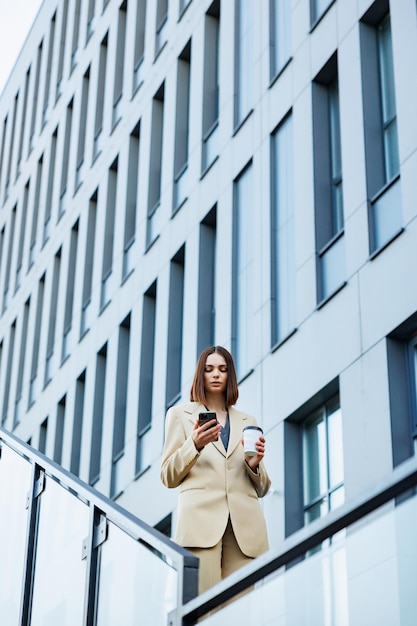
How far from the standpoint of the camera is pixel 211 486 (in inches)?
276

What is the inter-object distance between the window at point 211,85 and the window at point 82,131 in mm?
8179

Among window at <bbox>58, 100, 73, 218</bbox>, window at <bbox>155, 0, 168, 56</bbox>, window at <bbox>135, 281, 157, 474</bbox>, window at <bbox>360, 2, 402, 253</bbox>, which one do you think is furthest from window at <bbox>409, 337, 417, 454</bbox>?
window at <bbox>58, 100, 73, 218</bbox>

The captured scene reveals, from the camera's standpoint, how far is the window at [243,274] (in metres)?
18.6

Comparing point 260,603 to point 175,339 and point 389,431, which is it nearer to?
point 389,431

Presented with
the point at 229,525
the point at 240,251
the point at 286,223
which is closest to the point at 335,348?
the point at 286,223

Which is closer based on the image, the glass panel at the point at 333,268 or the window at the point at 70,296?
the glass panel at the point at 333,268

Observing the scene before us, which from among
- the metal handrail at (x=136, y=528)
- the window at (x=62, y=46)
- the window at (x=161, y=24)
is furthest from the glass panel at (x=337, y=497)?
the window at (x=62, y=46)

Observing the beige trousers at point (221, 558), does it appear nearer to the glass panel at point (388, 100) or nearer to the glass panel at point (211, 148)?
the glass panel at point (388, 100)

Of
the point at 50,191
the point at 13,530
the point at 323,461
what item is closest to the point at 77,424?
the point at 50,191

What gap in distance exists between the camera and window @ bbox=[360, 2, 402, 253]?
1496 centimetres

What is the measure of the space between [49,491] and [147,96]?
19.5m

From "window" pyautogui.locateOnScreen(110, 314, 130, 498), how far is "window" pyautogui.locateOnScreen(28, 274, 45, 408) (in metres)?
6.62

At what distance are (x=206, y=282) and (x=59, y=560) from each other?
46.3ft

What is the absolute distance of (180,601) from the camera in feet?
16.4
